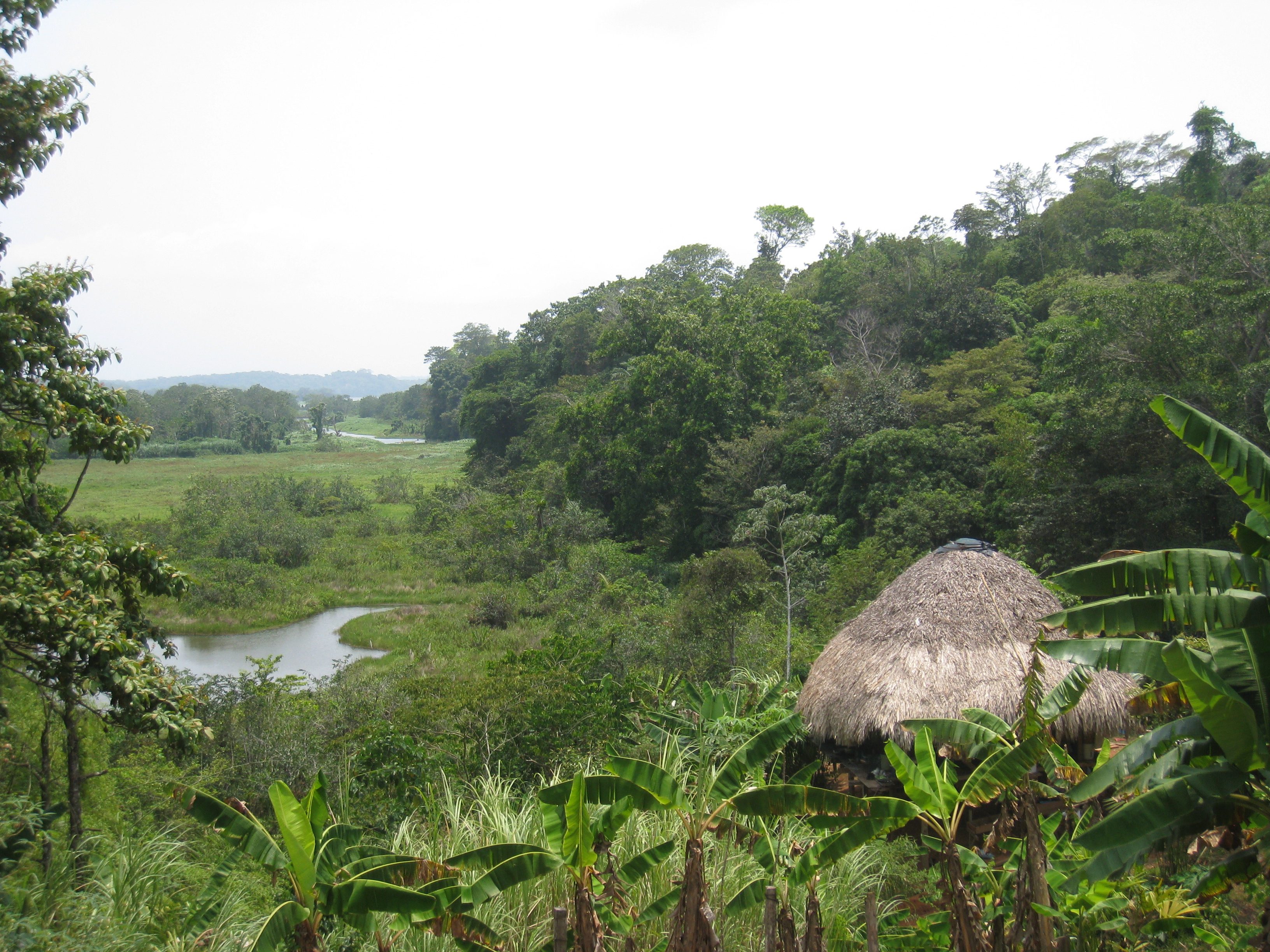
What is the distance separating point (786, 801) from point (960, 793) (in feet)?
3.12

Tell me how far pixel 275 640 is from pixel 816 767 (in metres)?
19.4

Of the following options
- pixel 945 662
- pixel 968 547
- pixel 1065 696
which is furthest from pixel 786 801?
pixel 968 547

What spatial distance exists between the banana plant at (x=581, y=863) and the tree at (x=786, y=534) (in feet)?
28.0

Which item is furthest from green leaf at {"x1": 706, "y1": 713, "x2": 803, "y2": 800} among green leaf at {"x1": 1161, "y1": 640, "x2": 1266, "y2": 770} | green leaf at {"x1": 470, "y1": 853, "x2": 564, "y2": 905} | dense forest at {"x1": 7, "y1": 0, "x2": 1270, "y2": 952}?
green leaf at {"x1": 1161, "y1": 640, "x2": 1266, "y2": 770}

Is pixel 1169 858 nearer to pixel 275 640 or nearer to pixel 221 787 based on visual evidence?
pixel 221 787

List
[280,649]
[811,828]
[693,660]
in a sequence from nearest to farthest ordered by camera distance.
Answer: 1. [811,828]
2. [693,660]
3. [280,649]

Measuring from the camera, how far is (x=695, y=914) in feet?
11.9

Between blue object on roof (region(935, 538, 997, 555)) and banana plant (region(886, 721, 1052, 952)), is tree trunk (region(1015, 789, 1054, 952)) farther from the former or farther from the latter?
blue object on roof (region(935, 538, 997, 555))

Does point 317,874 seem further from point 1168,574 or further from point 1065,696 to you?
point 1168,574

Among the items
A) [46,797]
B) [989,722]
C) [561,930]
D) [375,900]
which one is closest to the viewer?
[561,930]

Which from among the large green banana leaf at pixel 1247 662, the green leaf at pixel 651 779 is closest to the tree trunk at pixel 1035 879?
the large green banana leaf at pixel 1247 662

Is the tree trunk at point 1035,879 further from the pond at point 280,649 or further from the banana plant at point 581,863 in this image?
the pond at point 280,649

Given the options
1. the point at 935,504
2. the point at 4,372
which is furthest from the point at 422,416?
the point at 4,372

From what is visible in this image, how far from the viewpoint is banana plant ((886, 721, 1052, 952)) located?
3.63 m
